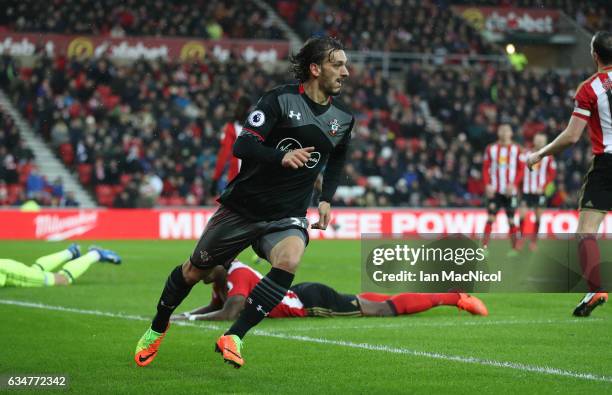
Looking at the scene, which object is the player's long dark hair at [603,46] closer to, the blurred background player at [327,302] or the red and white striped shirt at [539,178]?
the blurred background player at [327,302]

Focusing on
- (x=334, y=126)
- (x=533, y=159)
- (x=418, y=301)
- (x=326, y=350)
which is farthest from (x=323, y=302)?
(x=334, y=126)

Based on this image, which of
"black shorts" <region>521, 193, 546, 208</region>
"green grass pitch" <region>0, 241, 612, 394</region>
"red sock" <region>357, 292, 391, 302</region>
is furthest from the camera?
"black shorts" <region>521, 193, 546, 208</region>

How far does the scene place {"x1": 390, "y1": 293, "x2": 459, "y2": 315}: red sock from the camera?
9328mm

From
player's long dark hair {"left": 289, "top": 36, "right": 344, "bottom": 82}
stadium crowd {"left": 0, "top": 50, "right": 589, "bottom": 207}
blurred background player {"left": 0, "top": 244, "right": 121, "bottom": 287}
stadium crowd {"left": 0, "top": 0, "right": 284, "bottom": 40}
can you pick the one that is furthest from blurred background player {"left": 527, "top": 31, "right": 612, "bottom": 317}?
stadium crowd {"left": 0, "top": 0, "right": 284, "bottom": 40}

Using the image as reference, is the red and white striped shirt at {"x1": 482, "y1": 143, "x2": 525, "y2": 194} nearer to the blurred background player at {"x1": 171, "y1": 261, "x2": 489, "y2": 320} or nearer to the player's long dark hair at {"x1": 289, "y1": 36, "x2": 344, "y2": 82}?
the blurred background player at {"x1": 171, "y1": 261, "x2": 489, "y2": 320}

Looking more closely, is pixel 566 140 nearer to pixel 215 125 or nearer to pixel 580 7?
pixel 215 125

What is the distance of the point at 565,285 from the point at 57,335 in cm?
610

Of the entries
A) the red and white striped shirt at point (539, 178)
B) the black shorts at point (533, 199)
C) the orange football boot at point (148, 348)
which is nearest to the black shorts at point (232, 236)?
the orange football boot at point (148, 348)

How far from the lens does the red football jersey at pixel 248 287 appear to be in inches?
352

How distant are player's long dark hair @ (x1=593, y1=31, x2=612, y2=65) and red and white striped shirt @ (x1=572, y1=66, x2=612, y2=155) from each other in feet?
0.26

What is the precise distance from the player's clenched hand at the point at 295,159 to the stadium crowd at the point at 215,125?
1891 cm

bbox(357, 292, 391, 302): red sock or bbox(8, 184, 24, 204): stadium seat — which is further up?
bbox(357, 292, 391, 302): red sock

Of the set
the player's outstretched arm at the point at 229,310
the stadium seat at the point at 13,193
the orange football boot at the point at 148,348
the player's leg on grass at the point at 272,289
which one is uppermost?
the player's leg on grass at the point at 272,289

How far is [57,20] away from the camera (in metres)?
30.5
